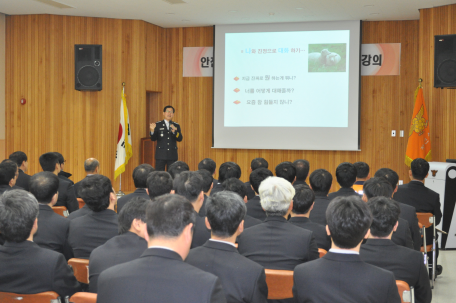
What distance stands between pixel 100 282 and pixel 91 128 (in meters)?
7.50

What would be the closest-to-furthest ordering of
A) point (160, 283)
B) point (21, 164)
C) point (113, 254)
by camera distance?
point (160, 283) < point (113, 254) < point (21, 164)

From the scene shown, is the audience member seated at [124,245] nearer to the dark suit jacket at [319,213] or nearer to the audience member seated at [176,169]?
the dark suit jacket at [319,213]

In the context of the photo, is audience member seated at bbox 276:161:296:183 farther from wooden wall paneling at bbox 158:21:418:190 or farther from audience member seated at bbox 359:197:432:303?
wooden wall paneling at bbox 158:21:418:190

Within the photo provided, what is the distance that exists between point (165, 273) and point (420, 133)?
6.95 m

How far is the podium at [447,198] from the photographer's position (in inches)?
219

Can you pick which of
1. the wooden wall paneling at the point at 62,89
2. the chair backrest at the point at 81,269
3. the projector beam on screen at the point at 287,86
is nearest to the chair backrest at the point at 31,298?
the chair backrest at the point at 81,269

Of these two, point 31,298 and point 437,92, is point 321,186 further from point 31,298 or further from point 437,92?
point 437,92

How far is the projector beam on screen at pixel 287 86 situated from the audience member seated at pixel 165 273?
7.29m

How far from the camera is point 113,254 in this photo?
2164mm

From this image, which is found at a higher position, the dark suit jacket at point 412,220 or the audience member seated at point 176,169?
the audience member seated at point 176,169

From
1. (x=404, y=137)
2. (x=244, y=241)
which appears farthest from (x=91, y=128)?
(x=244, y=241)

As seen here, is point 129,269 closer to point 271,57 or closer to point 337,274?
point 337,274

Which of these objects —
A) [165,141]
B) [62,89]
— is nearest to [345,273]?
[165,141]

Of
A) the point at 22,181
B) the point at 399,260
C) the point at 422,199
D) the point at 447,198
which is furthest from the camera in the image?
the point at 447,198
